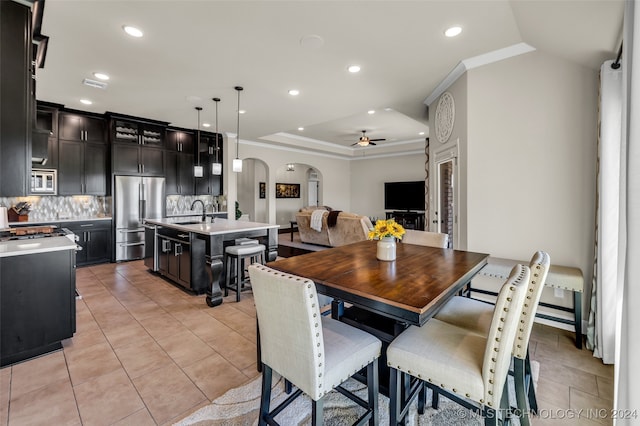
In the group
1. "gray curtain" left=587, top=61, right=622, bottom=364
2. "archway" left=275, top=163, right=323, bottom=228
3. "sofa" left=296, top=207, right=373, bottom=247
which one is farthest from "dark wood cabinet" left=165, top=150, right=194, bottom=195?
"gray curtain" left=587, top=61, right=622, bottom=364

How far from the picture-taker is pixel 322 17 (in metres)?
2.53

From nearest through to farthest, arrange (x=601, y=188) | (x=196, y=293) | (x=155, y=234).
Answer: (x=601, y=188) → (x=196, y=293) → (x=155, y=234)

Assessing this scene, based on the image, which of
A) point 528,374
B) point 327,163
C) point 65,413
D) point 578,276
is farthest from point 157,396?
point 327,163

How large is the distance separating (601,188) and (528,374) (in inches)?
66.1

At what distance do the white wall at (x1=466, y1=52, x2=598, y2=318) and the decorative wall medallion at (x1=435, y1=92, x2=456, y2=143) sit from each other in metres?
0.44

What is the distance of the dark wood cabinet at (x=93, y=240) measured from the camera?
5.34m

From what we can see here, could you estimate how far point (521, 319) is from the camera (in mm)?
1552

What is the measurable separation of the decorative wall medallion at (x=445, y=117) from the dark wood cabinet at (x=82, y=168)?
6.07 metres

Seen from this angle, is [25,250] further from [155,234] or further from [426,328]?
[426,328]

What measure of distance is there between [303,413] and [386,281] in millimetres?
994

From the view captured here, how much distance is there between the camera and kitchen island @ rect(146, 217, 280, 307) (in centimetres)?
368

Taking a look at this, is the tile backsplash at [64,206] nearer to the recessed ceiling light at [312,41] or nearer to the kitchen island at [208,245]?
the kitchen island at [208,245]

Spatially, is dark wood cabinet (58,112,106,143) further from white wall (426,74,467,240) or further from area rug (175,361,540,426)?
white wall (426,74,467,240)

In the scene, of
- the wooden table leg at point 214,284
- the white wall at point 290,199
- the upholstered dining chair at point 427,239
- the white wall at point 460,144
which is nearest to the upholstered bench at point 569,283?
the upholstered dining chair at point 427,239
